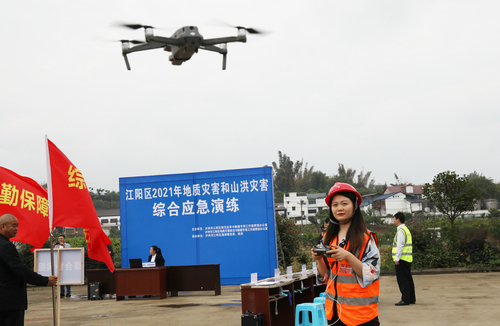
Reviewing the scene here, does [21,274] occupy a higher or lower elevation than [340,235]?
lower

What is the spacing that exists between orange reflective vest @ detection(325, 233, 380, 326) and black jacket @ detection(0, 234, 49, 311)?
10.5 ft

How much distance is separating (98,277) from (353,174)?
7890 centimetres

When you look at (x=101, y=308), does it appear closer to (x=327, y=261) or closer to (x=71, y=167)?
(x=71, y=167)

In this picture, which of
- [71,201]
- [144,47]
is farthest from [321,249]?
[144,47]

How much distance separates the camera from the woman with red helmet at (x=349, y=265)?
2.54m

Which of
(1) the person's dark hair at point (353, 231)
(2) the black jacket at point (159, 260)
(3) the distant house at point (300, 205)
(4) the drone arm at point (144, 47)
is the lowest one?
(2) the black jacket at point (159, 260)

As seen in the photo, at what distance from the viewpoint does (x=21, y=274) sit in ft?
14.7

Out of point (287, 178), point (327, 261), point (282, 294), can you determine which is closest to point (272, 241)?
point (282, 294)

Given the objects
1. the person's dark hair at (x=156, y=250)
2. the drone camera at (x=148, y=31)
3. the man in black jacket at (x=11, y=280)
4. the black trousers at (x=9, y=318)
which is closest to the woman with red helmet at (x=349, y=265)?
the man in black jacket at (x=11, y=280)

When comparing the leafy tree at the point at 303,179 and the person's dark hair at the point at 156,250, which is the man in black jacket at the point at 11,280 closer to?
the person's dark hair at the point at 156,250

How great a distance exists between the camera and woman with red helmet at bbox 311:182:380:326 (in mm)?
2543

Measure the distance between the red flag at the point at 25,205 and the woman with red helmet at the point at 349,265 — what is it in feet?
13.7

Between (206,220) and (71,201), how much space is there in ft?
28.5

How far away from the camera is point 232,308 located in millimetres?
9555
